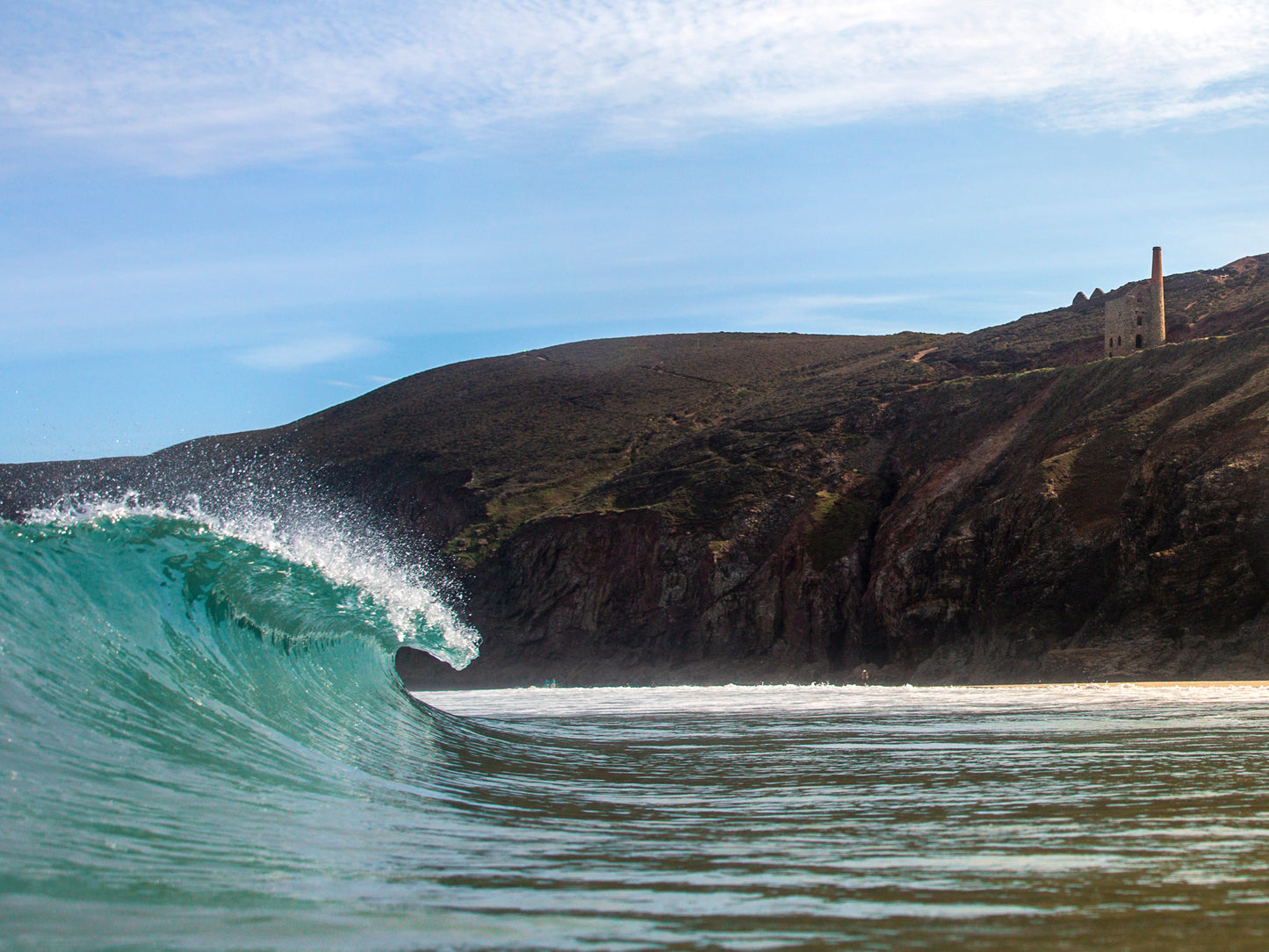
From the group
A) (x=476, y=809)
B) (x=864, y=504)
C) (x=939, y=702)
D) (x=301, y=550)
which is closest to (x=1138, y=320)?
(x=864, y=504)

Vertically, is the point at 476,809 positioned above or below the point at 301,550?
below

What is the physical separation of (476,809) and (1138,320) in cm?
5833

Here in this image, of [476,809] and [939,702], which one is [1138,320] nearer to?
[939,702]

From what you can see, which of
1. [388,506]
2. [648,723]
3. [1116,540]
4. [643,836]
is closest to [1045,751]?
[643,836]

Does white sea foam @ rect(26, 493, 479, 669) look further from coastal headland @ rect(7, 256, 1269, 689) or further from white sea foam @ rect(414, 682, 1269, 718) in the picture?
coastal headland @ rect(7, 256, 1269, 689)

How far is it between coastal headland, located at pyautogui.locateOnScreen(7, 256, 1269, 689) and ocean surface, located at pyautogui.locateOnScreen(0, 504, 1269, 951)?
1371 centimetres

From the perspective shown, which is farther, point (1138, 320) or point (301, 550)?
point (1138, 320)

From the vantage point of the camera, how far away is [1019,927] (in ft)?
15.5

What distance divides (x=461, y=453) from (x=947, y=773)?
8229cm

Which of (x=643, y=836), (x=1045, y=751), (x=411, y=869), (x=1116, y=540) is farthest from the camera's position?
(x=1116, y=540)

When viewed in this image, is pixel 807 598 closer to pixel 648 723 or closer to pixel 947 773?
pixel 648 723

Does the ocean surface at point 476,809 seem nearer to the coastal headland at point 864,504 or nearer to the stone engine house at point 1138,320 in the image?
the coastal headland at point 864,504

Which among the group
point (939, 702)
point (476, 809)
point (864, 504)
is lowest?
→ point (939, 702)

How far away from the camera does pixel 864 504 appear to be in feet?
197
